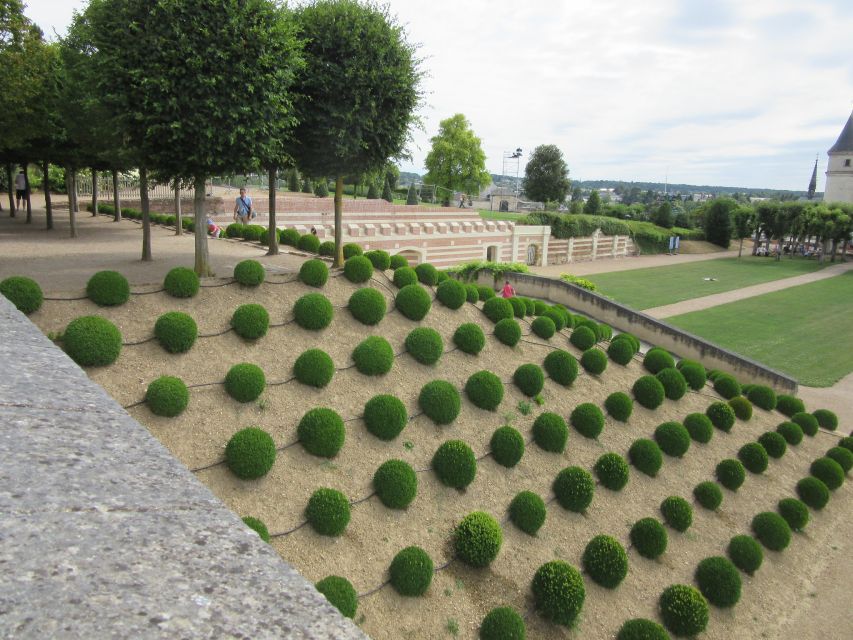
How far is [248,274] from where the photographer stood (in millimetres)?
13438

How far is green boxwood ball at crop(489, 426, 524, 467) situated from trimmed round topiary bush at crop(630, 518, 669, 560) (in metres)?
2.74

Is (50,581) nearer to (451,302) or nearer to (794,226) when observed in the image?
(451,302)

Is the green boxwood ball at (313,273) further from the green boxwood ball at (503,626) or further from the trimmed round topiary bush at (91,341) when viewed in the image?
the green boxwood ball at (503,626)

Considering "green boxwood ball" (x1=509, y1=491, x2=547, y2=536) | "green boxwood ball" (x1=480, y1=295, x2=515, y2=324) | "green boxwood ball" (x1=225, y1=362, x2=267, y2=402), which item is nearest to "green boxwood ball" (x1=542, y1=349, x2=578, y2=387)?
"green boxwood ball" (x1=480, y1=295, x2=515, y2=324)

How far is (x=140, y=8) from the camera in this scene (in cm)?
1145

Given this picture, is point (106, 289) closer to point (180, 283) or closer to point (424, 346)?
point (180, 283)

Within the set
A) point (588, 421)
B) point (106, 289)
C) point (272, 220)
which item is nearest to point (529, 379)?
point (588, 421)

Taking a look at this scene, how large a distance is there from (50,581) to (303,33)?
1520 cm

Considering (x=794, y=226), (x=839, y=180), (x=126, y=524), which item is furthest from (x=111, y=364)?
(x=839, y=180)

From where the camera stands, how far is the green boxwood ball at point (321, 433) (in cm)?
1030

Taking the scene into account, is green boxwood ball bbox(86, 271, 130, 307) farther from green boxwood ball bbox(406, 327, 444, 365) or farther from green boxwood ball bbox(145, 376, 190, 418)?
green boxwood ball bbox(406, 327, 444, 365)

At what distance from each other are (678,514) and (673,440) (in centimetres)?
246

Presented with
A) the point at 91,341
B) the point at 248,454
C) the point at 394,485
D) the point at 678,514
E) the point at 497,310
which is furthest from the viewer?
the point at 497,310

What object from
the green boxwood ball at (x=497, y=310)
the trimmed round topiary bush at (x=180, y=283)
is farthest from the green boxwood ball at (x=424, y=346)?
the trimmed round topiary bush at (x=180, y=283)
